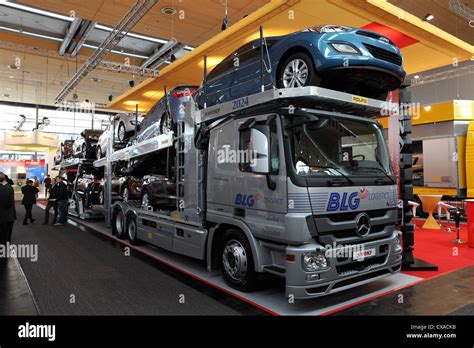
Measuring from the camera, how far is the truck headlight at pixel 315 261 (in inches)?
128

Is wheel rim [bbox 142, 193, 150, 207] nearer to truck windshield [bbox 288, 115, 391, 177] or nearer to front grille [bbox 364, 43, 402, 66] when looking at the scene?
truck windshield [bbox 288, 115, 391, 177]

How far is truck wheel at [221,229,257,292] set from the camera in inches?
154

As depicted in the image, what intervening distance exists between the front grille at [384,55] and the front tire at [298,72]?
2.19 ft

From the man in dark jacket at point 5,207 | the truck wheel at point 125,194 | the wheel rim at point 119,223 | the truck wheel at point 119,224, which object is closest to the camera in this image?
the man in dark jacket at point 5,207

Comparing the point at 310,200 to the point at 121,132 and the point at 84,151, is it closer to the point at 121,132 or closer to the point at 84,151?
the point at 121,132

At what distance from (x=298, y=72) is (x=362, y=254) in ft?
6.89

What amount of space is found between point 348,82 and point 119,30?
7.70 m

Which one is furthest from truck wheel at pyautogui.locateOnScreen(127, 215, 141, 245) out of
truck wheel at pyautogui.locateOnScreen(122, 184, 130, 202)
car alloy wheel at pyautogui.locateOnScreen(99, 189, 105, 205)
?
car alloy wheel at pyautogui.locateOnScreen(99, 189, 105, 205)

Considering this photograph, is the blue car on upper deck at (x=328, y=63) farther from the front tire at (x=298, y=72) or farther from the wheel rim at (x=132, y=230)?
the wheel rim at (x=132, y=230)

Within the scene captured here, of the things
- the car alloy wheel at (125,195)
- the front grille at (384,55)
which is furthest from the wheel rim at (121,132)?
the front grille at (384,55)

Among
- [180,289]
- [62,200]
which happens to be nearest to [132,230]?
[180,289]

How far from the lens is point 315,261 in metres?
3.30
